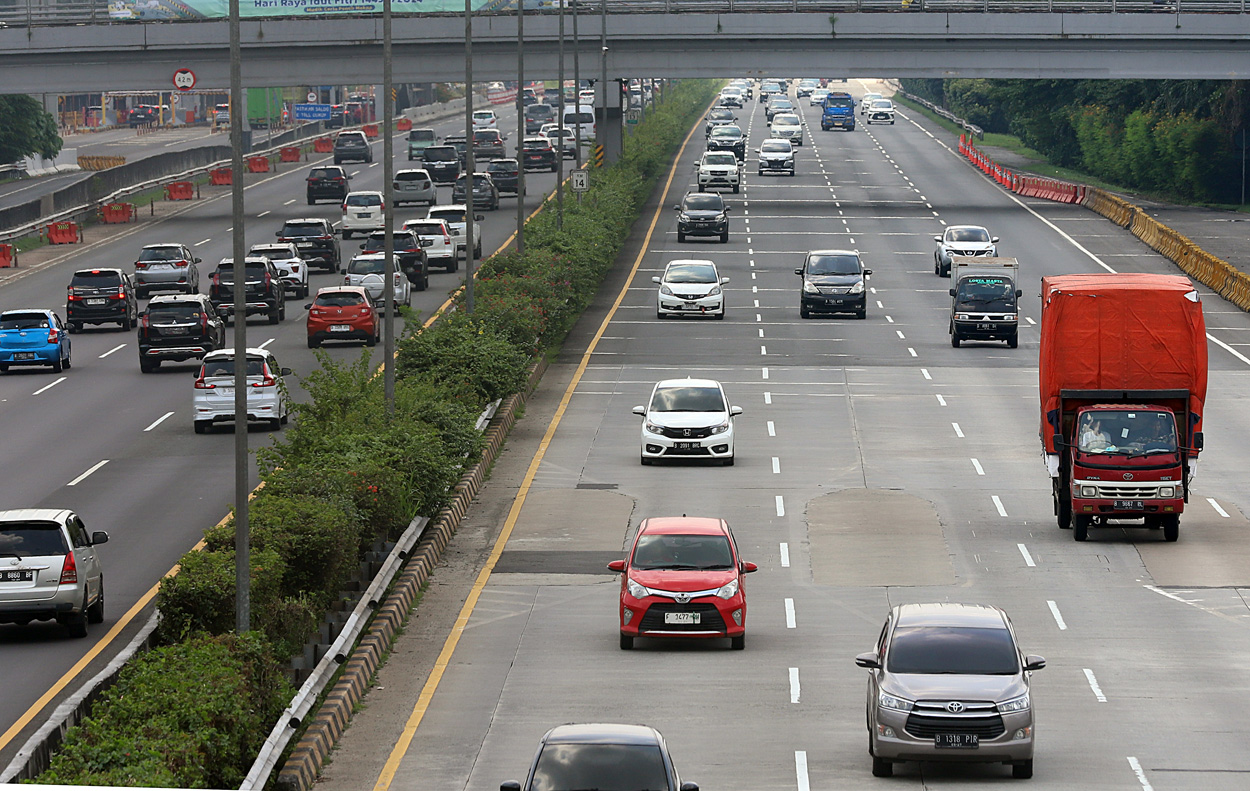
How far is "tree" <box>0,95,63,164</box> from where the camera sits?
112 meters

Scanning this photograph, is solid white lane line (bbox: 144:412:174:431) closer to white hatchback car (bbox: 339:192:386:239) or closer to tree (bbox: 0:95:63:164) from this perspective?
white hatchback car (bbox: 339:192:386:239)

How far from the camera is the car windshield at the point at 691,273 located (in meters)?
58.7

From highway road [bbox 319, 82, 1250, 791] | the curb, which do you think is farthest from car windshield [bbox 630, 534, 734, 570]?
the curb

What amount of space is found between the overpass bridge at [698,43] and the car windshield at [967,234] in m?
16.1

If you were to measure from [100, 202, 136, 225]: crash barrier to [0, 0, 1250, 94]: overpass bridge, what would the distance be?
5146mm

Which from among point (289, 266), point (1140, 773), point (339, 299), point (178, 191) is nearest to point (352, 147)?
point (178, 191)

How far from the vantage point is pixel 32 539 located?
2370 centimetres

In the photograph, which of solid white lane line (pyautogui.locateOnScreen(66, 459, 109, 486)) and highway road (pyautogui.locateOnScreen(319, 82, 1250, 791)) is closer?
highway road (pyautogui.locateOnScreen(319, 82, 1250, 791))

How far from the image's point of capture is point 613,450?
127ft

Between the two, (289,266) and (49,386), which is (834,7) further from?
(49,386)

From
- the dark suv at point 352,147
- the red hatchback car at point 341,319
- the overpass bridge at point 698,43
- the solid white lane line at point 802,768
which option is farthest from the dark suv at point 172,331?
the dark suv at point 352,147

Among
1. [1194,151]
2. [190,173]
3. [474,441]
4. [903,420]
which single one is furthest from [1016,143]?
[474,441]

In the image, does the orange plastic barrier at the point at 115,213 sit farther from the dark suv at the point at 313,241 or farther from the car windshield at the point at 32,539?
the car windshield at the point at 32,539

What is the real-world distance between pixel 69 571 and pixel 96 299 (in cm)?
3340
